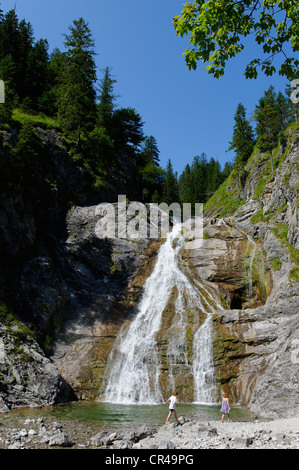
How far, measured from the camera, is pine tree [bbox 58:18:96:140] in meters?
42.5

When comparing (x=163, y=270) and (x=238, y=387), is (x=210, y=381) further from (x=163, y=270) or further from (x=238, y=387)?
(x=163, y=270)

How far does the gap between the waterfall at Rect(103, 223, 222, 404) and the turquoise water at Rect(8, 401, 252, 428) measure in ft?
4.98

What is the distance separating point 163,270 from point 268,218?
12.7 metres

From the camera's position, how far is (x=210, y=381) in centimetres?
1917

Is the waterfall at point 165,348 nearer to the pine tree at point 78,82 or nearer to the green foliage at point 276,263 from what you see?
the green foliage at point 276,263

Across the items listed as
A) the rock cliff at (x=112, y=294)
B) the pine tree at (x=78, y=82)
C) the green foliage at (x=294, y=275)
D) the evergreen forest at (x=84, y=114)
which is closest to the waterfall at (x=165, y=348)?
the rock cliff at (x=112, y=294)

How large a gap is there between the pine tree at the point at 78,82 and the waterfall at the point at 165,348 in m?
26.6

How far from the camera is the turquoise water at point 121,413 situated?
13.6m

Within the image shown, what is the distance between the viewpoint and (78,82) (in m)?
44.4

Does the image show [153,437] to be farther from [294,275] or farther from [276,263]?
[276,263]

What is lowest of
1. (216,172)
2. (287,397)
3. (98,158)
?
(287,397)

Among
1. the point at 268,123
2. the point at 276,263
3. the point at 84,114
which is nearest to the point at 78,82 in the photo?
the point at 84,114

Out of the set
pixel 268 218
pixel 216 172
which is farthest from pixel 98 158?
pixel 216 172
